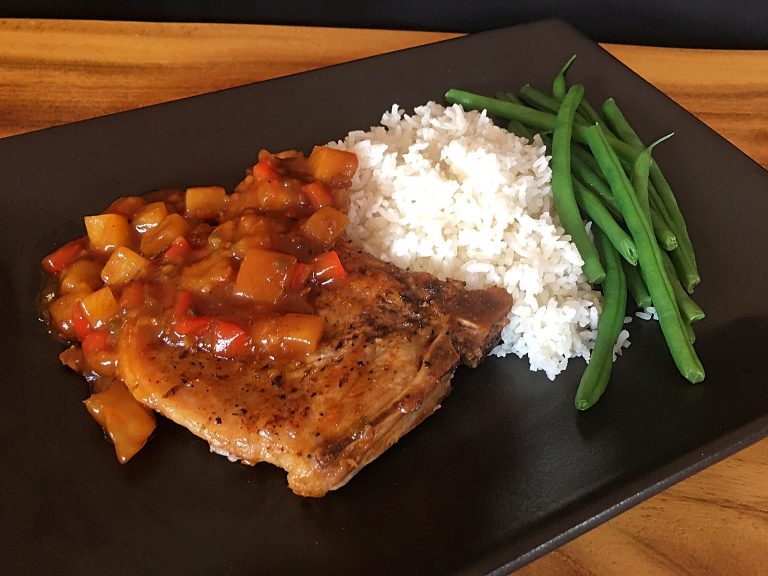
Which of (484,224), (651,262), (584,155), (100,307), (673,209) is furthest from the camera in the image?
(584,155)

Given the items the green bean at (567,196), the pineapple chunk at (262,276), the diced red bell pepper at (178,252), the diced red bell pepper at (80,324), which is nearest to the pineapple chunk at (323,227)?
the pineapple chunk at (262,276)

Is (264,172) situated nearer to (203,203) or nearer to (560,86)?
(203,203)

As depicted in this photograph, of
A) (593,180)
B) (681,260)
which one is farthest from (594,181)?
(681,260)

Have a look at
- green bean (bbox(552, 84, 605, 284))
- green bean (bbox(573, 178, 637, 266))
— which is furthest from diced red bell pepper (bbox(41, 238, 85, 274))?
green bean (bbox(573, 178, 637, 266))

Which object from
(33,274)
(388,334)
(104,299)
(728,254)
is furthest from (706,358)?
(33,274)

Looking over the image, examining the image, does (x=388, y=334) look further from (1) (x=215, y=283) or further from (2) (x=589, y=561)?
(2) (x=589, y=561)

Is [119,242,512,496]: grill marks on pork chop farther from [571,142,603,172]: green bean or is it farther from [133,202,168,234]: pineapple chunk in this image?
[571,142,603,172]: green bean

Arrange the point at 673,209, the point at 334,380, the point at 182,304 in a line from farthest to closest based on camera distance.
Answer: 1. the point at 673,209
2. the point at 182,304
3. the point at 334,380
